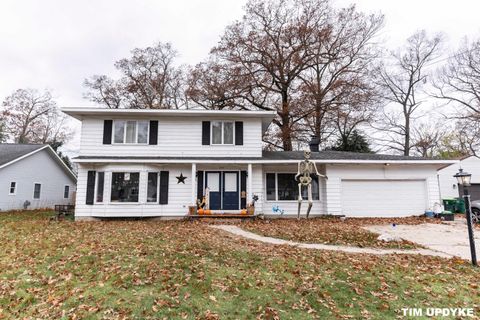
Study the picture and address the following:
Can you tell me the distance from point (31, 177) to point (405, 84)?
110ft

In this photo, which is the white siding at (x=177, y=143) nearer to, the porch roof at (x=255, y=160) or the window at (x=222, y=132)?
the window at (x=222, y=132)

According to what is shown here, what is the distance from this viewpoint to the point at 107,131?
14070 millimetres

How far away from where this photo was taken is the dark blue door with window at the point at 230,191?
551 inches

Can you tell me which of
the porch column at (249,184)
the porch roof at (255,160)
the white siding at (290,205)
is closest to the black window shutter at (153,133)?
the porch roof at (255,160)

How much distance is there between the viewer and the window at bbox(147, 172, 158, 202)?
1366 centimetres

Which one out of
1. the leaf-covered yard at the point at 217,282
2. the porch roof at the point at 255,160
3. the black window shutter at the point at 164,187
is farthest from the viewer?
the black window shutter at the point at 164,187

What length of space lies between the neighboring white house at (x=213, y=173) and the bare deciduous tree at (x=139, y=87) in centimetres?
1301

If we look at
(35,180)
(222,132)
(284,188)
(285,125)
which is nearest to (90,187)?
(222,132)

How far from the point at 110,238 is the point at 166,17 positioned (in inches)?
497

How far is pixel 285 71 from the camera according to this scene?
22.4 m

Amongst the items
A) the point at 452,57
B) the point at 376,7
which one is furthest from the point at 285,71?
the point at 452,57

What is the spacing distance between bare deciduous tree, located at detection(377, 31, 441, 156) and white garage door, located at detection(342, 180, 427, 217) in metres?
13.9

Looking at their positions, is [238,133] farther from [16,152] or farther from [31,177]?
[16,152]

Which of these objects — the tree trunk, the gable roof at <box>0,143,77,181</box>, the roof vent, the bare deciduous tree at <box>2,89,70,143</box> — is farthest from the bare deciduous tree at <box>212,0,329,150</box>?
the bare deciduous tree at <box>2,89,70,143</box>
